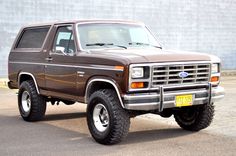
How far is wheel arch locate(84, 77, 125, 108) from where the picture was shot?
695 cm

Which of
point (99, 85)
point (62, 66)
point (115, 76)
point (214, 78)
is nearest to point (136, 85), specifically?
point (115, 76)

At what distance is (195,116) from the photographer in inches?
322

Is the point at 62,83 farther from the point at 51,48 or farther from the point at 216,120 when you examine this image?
the point at 216,120

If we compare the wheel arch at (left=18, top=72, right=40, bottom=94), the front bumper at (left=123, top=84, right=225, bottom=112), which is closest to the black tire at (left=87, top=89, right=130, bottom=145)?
the front bumper at (left=123, top=84, right=225, bottom=112)

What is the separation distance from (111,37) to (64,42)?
864 mm

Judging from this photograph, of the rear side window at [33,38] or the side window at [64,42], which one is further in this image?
the rear side window at [33,38]

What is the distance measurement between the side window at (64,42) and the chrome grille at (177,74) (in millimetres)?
1749

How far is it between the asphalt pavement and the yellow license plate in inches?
24.5

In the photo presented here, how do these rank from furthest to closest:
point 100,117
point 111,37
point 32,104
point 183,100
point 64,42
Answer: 1. point 32,104
2. point 64,42
3. point 111,37
4. point 100,117
5. point 183,100

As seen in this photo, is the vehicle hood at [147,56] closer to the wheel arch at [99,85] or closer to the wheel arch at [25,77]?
the wheel arch at [99,85]

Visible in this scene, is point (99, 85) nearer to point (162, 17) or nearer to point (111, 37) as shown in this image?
point (111, 37)

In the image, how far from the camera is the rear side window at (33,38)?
30.7 ft

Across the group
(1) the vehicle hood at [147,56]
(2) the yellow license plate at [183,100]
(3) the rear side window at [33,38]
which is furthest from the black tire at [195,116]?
(3) the rear side window at [33,38]

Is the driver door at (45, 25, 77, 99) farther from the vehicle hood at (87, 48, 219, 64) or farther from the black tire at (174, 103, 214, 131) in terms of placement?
the black tire at (174, 103, 214, 131)
